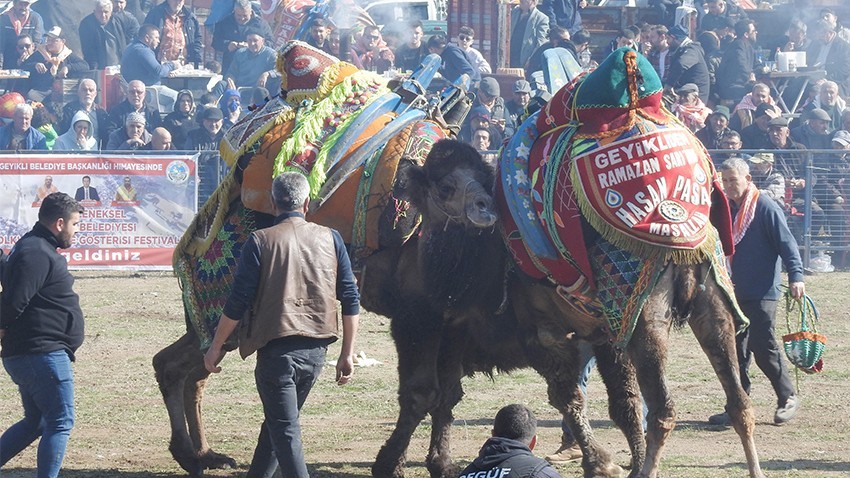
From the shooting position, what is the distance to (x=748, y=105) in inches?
702

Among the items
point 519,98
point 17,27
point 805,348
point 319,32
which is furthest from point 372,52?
point 805,348

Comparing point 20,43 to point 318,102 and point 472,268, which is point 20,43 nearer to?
point 318,102

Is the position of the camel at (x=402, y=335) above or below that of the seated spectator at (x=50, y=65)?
above

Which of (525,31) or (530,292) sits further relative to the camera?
(525,31)

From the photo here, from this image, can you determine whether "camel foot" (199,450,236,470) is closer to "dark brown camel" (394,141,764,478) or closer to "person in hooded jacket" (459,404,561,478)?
"dark brown camel" (394,141,764,478)

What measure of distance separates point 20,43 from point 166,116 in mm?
4228

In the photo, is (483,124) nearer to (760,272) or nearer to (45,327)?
(760,272)

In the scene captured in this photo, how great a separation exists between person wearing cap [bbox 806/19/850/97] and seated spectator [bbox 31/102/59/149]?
37.1 ft

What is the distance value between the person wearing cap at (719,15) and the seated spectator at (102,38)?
9.34 m

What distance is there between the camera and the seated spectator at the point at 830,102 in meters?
17.8

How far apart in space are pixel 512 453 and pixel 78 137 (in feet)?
45.9

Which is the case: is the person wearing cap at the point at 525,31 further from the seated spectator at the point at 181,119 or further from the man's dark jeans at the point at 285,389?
the man's dark jeans at the point at 285,389

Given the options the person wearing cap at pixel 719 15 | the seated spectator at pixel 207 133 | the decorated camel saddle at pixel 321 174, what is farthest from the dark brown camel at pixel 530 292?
the person wearing cap at pixel 719 15

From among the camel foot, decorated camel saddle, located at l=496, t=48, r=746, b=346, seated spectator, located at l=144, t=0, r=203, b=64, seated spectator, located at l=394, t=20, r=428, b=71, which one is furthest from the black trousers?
seated spectator, located at l=144, t=0, r=203, b=64
